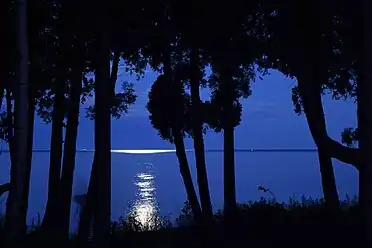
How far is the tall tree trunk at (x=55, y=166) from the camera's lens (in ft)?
48.2

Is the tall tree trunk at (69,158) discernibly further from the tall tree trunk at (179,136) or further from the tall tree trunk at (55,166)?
the tall tree trunk at (179,136)

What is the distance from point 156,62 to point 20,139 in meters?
8.09

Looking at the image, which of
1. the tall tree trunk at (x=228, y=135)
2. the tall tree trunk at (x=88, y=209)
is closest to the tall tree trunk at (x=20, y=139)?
the tall tree trunk at (x=88, y=209)

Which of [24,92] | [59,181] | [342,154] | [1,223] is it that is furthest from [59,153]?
[342,154]

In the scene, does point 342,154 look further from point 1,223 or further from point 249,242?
point 1,223

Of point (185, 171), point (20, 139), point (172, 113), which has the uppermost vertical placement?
point (172, 113)

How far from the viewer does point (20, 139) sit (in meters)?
8.49

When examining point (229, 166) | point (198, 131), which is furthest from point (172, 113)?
point (229, 166)

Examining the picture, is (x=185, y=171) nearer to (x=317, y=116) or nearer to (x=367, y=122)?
(x=317, y=116)

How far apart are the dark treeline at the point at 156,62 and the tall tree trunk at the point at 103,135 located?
0.02m

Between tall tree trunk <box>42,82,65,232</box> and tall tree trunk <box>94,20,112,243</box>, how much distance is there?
357 centimetres

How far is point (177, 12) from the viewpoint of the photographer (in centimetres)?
1282

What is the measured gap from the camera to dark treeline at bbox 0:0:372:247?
880 cm

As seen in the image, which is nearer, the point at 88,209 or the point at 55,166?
the point at 88,209
